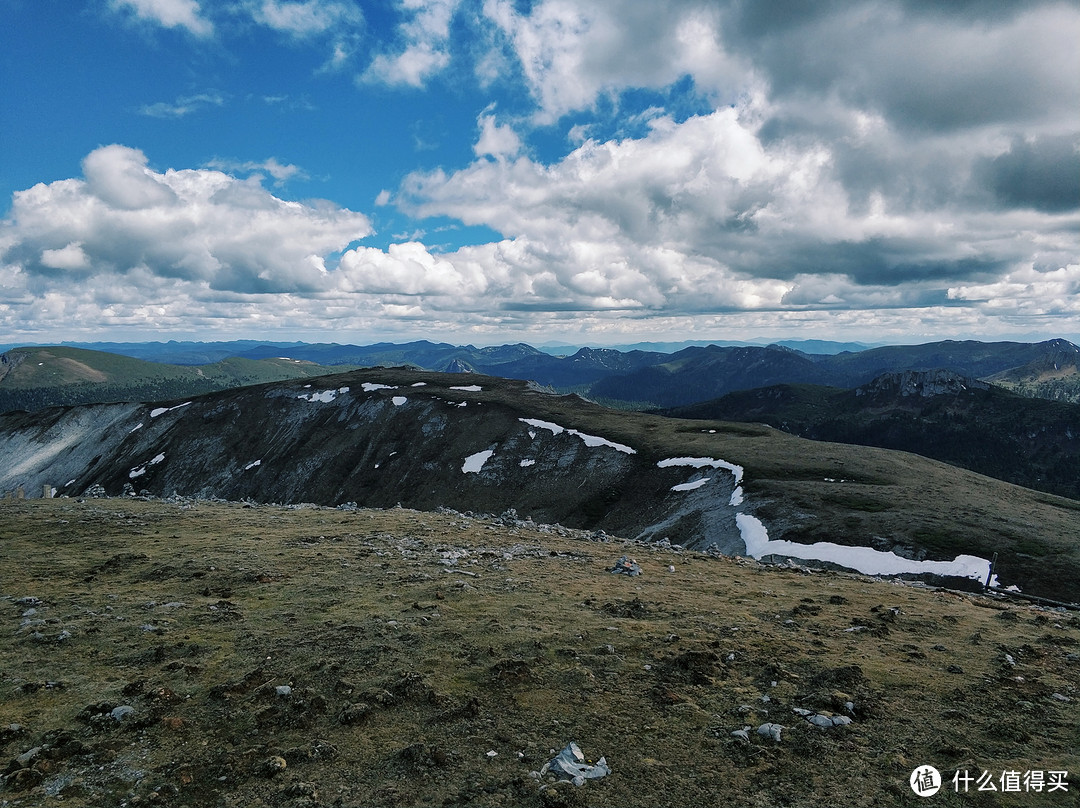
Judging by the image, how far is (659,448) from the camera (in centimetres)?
7994

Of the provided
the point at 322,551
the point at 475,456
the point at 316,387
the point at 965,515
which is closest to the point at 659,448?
the point at 475,456

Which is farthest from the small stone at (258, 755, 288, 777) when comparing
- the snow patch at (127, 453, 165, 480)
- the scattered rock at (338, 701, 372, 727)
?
the snow patch at (127, 453, 165, 480)

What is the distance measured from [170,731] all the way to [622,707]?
926 centimetres

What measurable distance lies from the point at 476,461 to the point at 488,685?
79079 mm

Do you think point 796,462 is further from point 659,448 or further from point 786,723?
point 786,723

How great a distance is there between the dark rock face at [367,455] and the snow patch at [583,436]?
327 millimetres

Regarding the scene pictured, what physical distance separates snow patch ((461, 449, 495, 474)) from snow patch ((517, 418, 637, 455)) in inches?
313

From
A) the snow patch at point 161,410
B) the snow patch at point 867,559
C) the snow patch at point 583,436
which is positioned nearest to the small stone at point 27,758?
the snow patch at point 867,559

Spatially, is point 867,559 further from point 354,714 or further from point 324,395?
point 324,395

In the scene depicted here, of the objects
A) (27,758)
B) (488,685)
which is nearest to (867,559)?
(488,685)

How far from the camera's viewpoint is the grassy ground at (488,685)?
31.7 feet

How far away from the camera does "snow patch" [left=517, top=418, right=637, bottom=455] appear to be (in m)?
81.4

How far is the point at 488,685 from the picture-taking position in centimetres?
1314

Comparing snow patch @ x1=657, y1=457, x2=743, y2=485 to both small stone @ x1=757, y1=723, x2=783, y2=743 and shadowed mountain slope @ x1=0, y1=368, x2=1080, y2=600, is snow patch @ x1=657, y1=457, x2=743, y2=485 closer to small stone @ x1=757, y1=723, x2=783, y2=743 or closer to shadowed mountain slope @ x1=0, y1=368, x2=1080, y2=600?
shadowed mountain slope @ x1=0, y1=368, x2=1080, y2=600
